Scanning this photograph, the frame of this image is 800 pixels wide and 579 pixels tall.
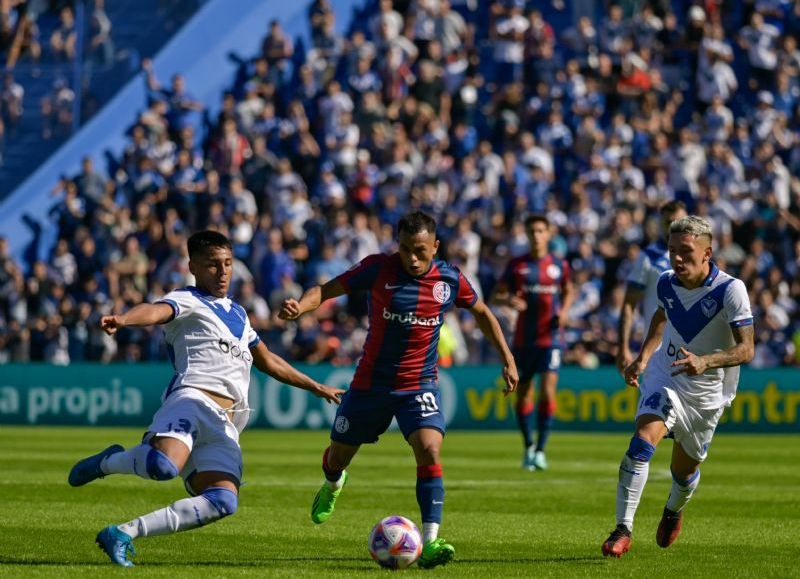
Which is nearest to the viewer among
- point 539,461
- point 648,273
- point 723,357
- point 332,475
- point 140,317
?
point 140,317

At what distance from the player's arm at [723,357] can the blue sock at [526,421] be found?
284 inches

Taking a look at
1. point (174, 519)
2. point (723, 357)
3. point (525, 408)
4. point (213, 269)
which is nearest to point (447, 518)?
point (723, 357)

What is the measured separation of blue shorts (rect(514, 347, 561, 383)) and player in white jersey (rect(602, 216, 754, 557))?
710 cm

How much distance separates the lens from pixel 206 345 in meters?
8.92

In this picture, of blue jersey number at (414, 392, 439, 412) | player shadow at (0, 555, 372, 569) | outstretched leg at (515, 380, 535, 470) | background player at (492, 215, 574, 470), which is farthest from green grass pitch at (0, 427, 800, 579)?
blue jersey number at (414, 392, 439, 412)

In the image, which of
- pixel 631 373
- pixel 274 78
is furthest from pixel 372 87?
pixel 631 373

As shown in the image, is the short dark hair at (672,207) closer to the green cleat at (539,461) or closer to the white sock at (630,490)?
the white sock at (630,490)

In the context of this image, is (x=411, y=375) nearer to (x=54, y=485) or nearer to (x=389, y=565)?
(x=389, y=565)

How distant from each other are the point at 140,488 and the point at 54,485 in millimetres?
792

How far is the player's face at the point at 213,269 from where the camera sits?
29.1ft

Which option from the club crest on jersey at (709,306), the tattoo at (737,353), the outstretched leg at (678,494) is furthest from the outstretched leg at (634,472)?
the club crest on jersey at (709,306)

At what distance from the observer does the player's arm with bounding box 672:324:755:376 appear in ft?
29.0

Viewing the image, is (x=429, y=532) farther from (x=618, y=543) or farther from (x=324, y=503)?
(x=324, y=503)

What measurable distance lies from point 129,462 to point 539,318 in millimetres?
9560
